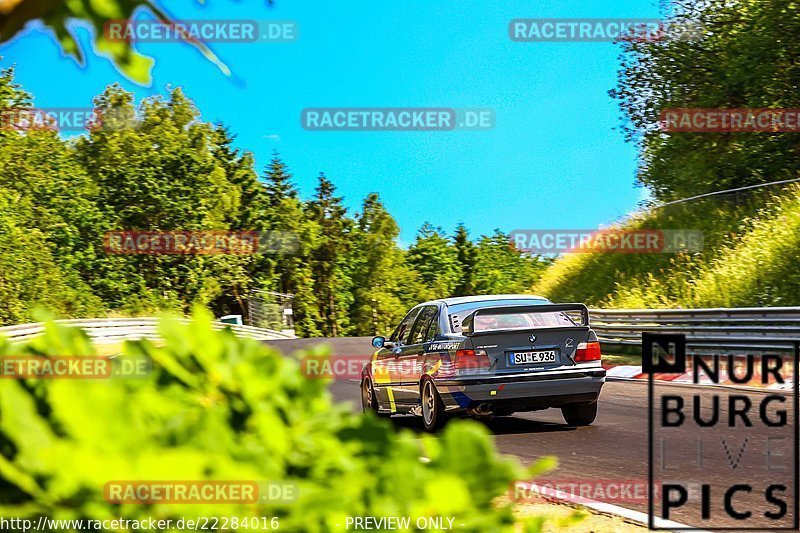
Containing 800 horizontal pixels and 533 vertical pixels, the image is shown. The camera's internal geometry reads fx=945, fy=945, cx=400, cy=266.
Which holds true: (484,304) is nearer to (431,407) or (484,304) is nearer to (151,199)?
(431,407)

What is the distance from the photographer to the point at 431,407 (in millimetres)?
11203

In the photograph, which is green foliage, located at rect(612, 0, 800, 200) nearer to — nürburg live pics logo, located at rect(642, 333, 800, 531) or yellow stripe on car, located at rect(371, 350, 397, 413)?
nürburg live pics logo, located at rect(642, 333, 800, 531)

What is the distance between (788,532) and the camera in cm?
600

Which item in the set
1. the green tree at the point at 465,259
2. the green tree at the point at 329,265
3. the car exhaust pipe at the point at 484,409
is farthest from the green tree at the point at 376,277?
the car exhaust pipe at the point at 484,409

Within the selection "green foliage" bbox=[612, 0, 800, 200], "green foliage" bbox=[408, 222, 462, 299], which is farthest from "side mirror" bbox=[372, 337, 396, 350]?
"green foliage" bbox=[408, 222, 462, 299]

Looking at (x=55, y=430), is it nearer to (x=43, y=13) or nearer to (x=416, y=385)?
(x=43, y=13)

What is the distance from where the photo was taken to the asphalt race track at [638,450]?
7.00 meters

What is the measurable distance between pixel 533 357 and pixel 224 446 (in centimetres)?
941

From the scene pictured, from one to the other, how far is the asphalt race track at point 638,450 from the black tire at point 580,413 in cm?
13

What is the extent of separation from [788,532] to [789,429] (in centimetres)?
503

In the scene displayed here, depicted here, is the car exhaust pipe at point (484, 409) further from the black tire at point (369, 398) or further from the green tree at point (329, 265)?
the green tree at point (329, 265)

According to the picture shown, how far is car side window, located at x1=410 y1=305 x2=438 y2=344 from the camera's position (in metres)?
12.0

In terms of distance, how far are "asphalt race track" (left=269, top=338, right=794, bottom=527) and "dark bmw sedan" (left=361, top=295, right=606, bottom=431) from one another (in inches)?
16.8

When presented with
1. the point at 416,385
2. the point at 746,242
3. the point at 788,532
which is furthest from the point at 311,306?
the point at 788,532
